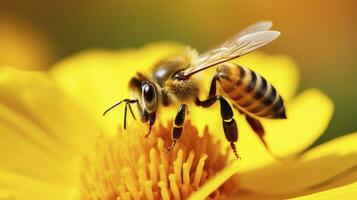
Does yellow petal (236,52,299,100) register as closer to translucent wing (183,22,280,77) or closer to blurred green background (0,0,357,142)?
blurred green background (0,0,357,142)

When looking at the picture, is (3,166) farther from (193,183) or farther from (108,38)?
(108,38)

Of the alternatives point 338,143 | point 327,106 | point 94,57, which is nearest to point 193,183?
point 338,143

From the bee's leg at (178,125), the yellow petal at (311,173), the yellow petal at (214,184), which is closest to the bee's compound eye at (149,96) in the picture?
the bee's leg at (178,125)

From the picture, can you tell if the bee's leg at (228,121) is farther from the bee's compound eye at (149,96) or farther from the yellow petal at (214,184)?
the yellow petal at (214,184)

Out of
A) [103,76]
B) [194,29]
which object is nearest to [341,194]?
[103,76]

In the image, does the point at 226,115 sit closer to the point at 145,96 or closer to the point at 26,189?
the point at 145,96

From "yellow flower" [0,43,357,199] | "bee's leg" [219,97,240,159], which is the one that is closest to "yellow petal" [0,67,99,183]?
"yellow flower" [0,43,357,199]
